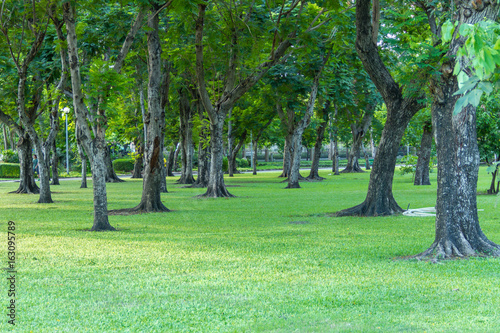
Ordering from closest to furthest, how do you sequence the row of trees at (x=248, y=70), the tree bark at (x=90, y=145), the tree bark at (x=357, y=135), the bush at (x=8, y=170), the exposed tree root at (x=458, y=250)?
1. the exposed tree root at (x=458, y=250)
2. the row of trees at (x=248, y=70)
3. the tree bark at (x=90, y=145)
4. the tree bark at (x=357, y=135)
5. the bush at (x=8, y=170)

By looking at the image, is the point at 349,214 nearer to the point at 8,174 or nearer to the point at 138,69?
the point at 138,69

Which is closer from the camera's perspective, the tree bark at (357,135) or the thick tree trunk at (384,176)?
the thick tree trunk at (384,176)

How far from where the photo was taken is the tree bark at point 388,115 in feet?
37.4

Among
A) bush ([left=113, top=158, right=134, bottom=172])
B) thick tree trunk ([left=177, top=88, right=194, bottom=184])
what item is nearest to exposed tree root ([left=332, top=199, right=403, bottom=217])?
thick tree trunk ([left=177, top=88, right=194, bottom=184])

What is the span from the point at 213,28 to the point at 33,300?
1415 cm

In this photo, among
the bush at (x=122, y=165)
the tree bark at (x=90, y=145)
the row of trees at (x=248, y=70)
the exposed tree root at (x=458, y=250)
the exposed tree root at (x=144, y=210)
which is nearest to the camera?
the exposed tree root at (x=458, y=250)

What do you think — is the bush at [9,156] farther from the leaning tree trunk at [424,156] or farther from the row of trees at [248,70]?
the leaning tree trunk at [424,156]

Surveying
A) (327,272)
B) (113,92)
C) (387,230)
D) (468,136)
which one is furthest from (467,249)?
(113,92)

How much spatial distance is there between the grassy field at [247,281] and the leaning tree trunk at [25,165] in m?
11.9

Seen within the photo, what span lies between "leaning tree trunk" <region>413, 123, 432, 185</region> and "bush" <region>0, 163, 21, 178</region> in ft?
107

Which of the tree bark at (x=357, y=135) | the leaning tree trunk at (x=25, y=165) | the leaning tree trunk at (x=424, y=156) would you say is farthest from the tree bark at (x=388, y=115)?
the tree bark at (x=357, y=135)

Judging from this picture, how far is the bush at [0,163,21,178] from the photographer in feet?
141

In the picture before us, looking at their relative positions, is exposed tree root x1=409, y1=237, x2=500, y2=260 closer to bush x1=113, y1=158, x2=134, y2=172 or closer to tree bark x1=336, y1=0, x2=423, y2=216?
tree bark x1=336, y1=0, x2=423, y2=216

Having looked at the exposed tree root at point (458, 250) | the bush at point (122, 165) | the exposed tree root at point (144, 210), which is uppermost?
the bush at point (122, 165)
